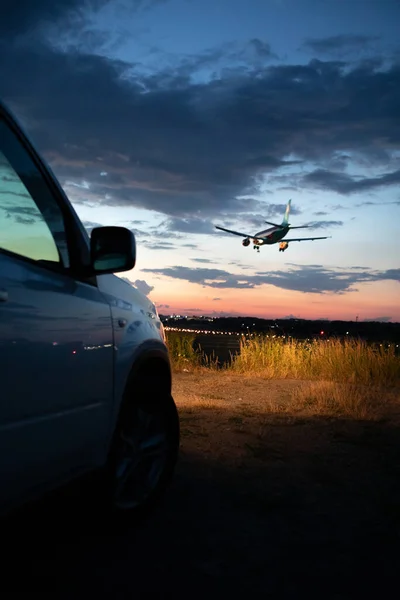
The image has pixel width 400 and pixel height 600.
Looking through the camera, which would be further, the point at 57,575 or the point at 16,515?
the point at 57,575

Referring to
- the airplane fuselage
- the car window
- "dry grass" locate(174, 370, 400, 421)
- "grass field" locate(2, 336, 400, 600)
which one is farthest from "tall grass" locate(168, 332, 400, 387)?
the airplane fuselage

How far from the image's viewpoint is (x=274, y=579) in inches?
129

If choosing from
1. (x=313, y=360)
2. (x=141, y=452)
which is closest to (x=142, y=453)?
(x=141, y=452)

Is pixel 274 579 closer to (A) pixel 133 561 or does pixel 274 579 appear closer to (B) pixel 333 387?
(A) pixel 133 561

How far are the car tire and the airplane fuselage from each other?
5046 cm

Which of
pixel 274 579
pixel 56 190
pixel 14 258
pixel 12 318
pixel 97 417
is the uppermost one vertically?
pixel 56 190

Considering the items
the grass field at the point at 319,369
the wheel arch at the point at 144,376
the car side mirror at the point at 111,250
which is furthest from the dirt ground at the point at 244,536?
the grass field at the point at 319,369

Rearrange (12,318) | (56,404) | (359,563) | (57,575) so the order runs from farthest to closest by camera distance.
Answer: (359,563)
(57,575)
(56,404)
(12,318)

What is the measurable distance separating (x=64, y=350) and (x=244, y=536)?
180cm

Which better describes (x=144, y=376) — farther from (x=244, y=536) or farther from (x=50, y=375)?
(x=50, y=375)

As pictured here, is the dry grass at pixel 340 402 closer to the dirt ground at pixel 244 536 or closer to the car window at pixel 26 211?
the dirt ground at pixel 244 536

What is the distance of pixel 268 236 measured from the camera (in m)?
54.5

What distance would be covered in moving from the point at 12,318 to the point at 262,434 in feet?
18.1

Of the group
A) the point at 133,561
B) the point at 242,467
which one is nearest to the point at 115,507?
the point at 133,561
